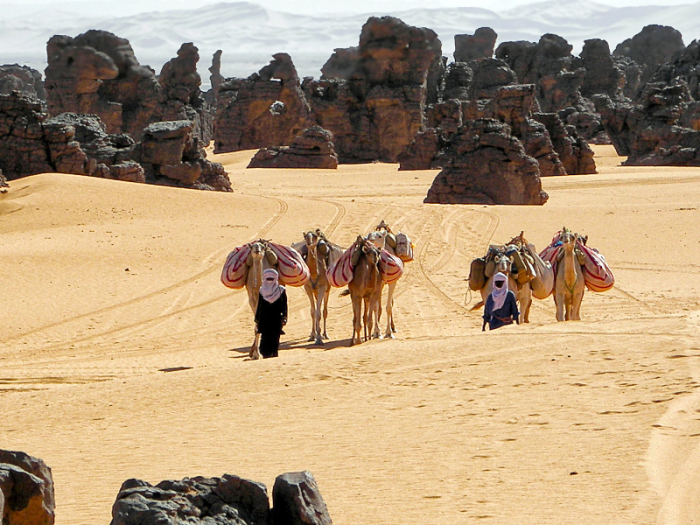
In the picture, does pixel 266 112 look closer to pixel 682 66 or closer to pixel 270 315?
pixel 682 66

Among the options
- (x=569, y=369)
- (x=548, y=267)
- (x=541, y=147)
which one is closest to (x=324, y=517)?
(x=569, y=369)

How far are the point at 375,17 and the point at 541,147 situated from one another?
1966cm

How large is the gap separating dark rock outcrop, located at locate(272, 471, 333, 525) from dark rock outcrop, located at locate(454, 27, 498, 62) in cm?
8178

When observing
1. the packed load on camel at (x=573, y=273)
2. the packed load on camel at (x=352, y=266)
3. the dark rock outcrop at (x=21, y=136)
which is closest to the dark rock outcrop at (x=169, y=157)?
the dark rock outcrop at (x=21, y=136)

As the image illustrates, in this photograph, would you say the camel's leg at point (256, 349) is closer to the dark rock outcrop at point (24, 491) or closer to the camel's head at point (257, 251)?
the camel's head at point (257, 251)

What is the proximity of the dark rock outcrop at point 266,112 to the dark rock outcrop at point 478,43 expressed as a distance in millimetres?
31377

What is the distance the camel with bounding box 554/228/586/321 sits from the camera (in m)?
15.0

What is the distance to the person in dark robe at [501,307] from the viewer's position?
44.6 feet

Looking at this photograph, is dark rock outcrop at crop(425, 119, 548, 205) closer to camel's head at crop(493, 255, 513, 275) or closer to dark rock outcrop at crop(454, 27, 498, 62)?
camel's head at crop(493, 255, 513, 275)

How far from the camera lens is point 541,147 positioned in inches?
1553

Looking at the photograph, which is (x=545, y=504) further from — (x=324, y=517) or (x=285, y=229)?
(x=285, y=229)

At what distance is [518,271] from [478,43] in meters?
73.7

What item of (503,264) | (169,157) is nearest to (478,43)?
(169,157)

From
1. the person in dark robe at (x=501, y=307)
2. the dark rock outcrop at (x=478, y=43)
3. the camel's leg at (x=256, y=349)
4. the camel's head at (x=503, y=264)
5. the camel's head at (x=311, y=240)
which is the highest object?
the dark rock outcrop at (x=478, y=43)
